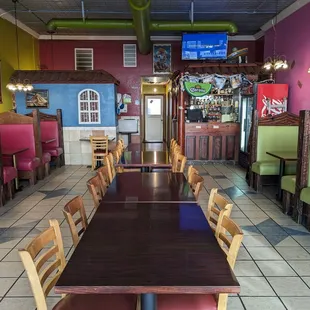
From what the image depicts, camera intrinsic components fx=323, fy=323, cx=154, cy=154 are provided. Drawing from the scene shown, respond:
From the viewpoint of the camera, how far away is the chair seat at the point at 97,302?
1751 millimetres

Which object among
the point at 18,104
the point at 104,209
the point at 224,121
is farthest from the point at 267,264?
the point at 18,104

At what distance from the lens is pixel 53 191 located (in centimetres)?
605

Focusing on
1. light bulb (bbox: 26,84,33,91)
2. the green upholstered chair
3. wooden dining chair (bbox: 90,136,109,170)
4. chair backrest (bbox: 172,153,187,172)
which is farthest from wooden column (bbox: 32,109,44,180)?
the green upholstered chair

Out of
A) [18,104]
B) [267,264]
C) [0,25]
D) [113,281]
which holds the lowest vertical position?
[267,264]

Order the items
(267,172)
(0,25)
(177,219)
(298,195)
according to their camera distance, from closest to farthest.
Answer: (177,219) → (298,195) → (267,172) → (0,25)

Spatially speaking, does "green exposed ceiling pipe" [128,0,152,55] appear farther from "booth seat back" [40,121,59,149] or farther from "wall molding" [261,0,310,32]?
"wall molding" [261,0,310,32]

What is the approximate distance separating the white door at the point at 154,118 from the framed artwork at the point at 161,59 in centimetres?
379

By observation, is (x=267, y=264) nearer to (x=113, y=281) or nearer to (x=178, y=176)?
(x=178, y=176)

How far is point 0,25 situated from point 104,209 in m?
7.52

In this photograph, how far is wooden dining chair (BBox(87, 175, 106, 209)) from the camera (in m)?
2.85

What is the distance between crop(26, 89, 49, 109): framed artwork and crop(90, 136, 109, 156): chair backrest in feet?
6.49

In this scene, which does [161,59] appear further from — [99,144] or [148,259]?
[148,259]

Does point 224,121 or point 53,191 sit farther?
point 224,121

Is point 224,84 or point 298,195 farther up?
point 224,84
